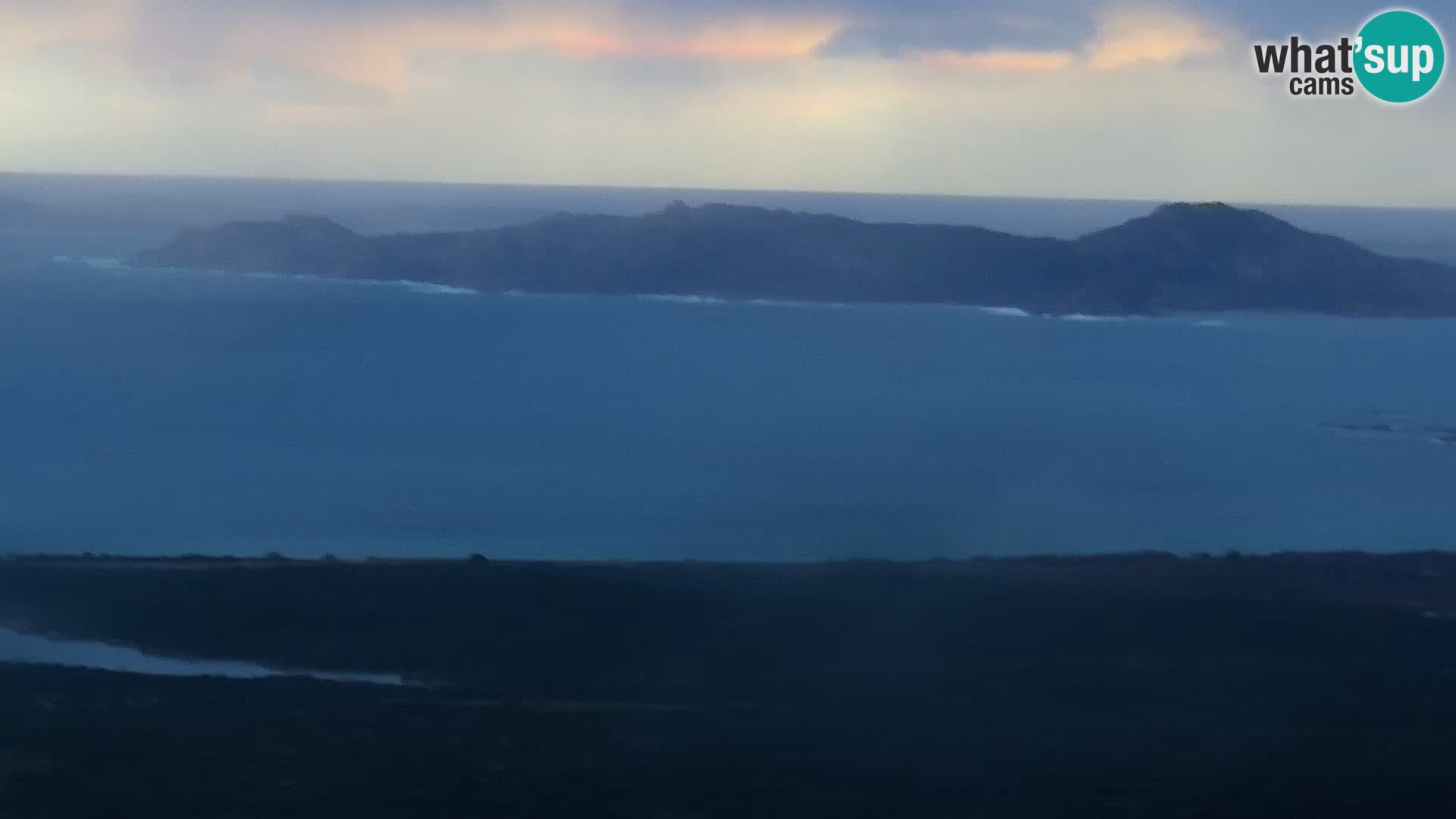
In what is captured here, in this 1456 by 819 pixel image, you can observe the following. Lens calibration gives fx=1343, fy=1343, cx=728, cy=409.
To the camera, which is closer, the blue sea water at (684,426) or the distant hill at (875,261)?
the blue sea water at (684,426)

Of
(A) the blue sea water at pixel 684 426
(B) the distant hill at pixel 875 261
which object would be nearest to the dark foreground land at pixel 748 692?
(A) the blue sea water at pixel 684 426

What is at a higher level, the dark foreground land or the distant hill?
the distant hill

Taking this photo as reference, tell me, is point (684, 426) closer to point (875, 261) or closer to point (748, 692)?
point (875, 261)

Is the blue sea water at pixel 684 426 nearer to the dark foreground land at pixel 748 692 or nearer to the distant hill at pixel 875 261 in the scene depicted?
the distant hill at pixel 875 261

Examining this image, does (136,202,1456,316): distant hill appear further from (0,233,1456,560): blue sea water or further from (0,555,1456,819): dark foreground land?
(0,555,1456,819): dark foreground land

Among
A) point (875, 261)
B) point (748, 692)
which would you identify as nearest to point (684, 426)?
point (875, 261)

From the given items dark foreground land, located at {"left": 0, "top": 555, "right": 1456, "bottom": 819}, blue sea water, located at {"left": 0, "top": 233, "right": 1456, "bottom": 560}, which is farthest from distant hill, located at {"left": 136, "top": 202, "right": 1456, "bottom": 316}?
dark foreground land, located at {"left": 0, "top": 555, "right": 1456, "bottom": 819}
